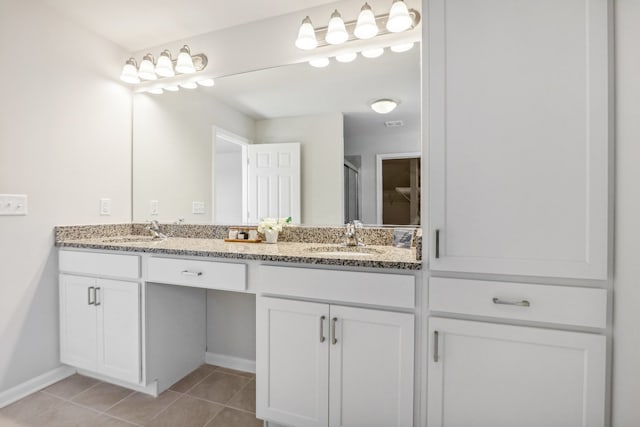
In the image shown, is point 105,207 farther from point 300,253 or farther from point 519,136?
point 519,136

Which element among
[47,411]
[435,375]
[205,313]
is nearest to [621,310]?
[435,375]

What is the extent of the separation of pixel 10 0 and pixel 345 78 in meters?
1.87

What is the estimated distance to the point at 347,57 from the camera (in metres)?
1.84

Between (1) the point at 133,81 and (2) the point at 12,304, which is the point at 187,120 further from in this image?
(2) the point at 12,304

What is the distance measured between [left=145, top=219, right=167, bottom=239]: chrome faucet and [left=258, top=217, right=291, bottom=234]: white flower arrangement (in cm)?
78

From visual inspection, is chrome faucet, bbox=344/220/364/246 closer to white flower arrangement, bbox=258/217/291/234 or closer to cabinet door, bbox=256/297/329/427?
white flower arrangement, bbox=258/217/291/234

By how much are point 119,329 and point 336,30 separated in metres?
2.03

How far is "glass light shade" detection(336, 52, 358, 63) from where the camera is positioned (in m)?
1.83

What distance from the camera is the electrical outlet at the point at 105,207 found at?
7.33 feet

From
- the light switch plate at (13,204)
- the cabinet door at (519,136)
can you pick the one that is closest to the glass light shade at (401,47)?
the cabinet door at (519,136)

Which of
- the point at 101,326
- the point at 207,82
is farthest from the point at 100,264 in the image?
the point at 207,82

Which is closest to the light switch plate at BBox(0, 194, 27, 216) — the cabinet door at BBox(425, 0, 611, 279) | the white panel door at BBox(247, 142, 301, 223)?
the white panel door at BBox(247, 142, 301, 223)

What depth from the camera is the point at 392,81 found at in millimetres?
1830

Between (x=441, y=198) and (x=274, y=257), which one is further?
(x=274, y=257)
